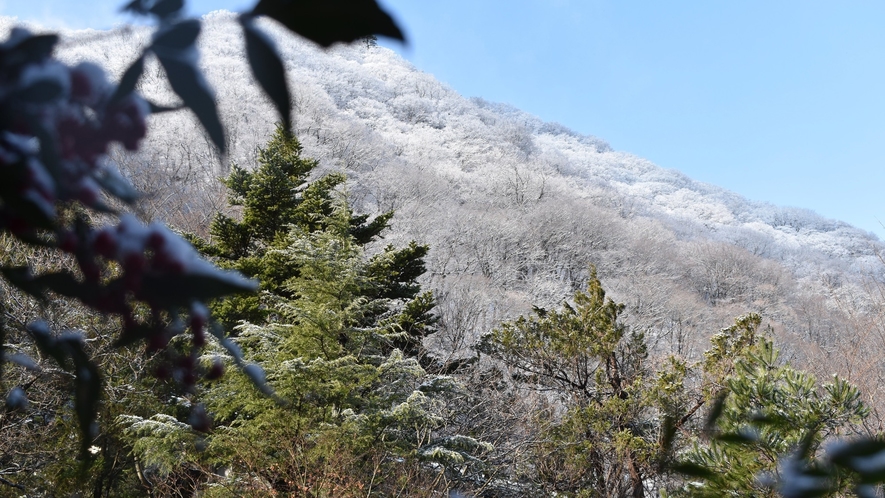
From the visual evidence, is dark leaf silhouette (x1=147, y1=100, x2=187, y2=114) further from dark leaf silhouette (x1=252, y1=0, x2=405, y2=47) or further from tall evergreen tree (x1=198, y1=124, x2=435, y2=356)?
tall evergreen tree (x1=198, y1=124, x2=435, y2=356)

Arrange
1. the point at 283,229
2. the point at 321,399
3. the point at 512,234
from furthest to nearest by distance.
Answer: the point at 512,234
the point at 283,229
the point at 321,399

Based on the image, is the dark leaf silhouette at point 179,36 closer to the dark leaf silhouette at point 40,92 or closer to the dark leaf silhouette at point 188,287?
the dark leaf silhouette at point 40,92

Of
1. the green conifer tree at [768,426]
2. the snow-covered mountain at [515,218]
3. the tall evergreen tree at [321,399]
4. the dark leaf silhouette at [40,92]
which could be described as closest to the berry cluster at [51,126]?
the dark leaf silhouette at [40,92]

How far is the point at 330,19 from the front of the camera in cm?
42

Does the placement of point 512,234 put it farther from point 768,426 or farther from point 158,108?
point 158,108

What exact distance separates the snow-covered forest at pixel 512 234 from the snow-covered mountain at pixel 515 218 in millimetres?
117

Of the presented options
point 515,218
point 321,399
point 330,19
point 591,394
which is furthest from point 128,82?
point 515,218

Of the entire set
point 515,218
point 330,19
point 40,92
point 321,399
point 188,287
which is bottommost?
point 321,399

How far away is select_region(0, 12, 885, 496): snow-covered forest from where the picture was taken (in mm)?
9492

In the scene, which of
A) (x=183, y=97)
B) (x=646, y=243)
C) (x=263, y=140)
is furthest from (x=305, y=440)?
(x=646, y=243)

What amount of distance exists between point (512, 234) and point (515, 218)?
2155 millimetres

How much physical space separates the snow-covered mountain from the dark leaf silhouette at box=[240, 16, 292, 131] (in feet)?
43.0

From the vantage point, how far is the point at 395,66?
158 feet

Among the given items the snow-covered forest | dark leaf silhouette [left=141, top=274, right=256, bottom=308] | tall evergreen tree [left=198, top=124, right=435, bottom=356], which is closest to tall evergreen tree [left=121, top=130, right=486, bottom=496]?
the snow-covered forest
